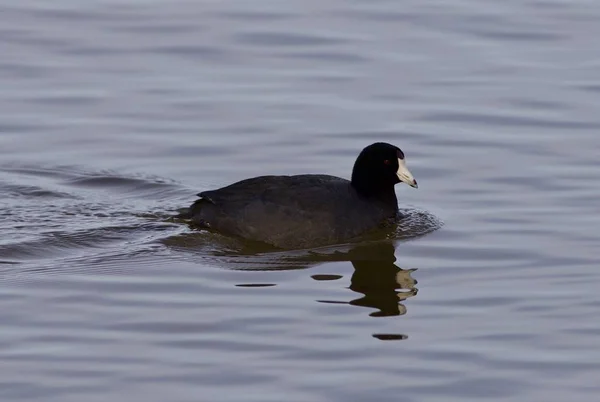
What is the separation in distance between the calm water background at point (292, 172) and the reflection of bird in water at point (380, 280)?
3 centimetres

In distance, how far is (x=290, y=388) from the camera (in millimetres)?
7984

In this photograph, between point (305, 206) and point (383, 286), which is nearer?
point (383, 286)

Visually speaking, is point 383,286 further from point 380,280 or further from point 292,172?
point 292,172

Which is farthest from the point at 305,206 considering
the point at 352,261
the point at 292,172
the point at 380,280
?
the point at 292,172

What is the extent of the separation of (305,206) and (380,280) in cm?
120

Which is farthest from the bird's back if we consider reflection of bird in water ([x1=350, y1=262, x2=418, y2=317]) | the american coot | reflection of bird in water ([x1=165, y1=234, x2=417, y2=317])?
reflection of bird in water ([x1=350, y1=262, x2=418, y2=317])

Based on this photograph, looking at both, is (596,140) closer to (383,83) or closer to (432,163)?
(432,163)

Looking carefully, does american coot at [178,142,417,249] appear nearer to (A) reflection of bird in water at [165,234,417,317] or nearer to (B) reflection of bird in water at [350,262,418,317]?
(A) reflection of bird in water at [165,234,417,317]

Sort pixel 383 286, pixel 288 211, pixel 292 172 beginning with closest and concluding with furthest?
pixel 383 286 < pixel 288 211 < pixel 292 172

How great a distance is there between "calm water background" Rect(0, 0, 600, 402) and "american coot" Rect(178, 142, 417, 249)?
0.27 meters

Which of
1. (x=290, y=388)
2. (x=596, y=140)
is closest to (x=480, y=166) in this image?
(x=596, y=140)

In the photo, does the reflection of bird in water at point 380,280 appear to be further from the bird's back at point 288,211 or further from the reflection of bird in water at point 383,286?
the bird's back at point 288,211

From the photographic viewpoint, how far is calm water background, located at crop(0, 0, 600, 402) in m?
8.36

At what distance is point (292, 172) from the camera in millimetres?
12984
